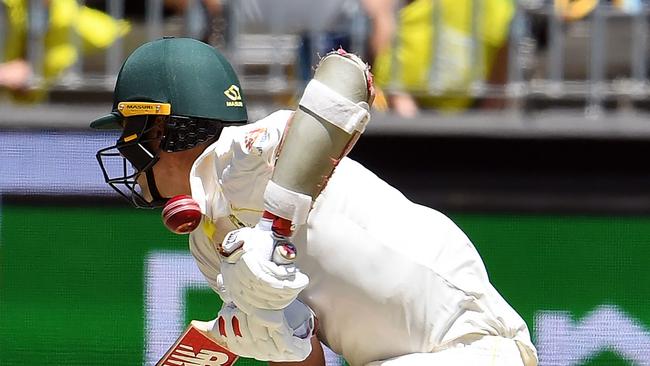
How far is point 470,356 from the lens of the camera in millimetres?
2602

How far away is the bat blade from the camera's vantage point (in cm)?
291

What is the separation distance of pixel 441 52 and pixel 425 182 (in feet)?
1.87

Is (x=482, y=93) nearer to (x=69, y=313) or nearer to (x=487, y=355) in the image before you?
(x=69, y=313)

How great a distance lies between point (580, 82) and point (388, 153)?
2.83 ft

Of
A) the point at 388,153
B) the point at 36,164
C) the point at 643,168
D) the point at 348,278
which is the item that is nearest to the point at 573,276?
the point at 643,168

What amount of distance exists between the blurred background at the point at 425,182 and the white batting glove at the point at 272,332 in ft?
7.09

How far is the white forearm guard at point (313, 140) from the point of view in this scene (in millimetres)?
2406

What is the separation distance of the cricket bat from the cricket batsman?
11cm

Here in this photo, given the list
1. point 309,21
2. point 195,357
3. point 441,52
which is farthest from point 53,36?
point 195,357

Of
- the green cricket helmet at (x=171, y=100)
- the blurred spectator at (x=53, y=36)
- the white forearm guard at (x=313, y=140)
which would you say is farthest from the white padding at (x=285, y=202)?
the blurred spectator at (x=53, y=36)

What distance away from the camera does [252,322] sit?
8.16ft

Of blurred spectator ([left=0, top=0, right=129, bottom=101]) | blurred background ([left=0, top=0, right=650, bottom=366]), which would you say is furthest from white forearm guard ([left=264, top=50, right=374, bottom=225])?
blurred spectator ([left=0, top=0, right=129, bottom=101])

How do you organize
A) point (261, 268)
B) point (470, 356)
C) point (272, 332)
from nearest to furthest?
point (261, 268)
point (272, 332)
point (470, 356)

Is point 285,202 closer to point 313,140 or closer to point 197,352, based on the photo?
point 313,140
